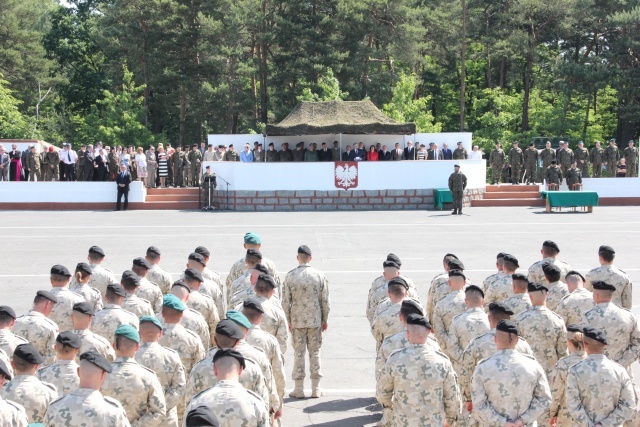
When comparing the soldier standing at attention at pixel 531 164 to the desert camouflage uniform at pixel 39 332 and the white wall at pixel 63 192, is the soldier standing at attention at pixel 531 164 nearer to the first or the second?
the white wall at pixel 63 192

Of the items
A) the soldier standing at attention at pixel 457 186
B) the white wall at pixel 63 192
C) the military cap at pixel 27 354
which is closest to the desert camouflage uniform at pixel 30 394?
the military cap at pixel 27 354

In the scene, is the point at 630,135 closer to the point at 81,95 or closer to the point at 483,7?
the point at 483,7

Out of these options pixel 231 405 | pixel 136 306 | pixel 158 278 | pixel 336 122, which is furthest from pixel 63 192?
pixel 231 405

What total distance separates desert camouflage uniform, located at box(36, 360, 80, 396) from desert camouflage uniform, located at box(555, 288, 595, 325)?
544 cm

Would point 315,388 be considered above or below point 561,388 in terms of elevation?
below

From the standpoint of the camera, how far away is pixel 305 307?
11578 millimetres

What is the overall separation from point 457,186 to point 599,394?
2577cm

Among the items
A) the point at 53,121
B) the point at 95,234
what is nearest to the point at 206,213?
the point at 95,234

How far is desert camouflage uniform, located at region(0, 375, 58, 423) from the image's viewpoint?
6.57 meters

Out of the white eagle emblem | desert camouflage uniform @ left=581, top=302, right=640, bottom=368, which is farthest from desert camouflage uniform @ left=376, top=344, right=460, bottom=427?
the white eagle emblem

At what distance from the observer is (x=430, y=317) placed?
37.3ft

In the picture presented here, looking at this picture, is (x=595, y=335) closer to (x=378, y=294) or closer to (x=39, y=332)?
(x=378, y=294)

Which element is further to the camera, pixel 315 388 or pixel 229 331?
pixel 315 388

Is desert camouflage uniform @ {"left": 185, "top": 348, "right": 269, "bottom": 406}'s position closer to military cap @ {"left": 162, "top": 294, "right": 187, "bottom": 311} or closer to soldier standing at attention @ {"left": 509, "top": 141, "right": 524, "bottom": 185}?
military cap @ {"left": 162, "top": 294, "right": 187, "bottom": 311}
